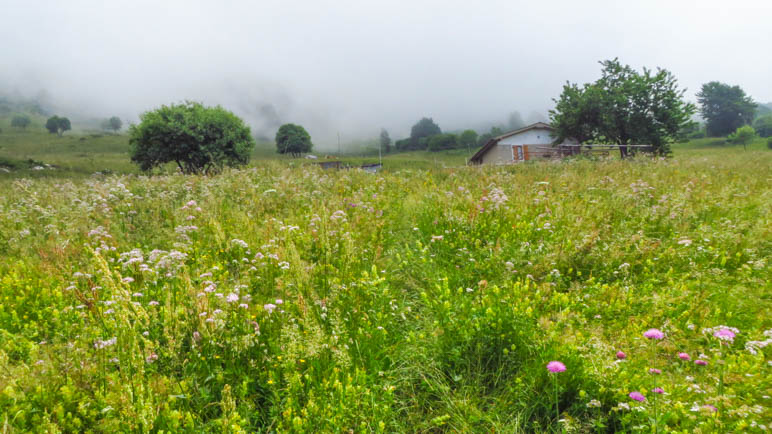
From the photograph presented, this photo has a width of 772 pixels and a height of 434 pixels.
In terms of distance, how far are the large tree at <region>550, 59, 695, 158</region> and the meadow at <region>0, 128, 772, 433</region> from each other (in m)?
36.6

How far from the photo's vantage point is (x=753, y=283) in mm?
3873

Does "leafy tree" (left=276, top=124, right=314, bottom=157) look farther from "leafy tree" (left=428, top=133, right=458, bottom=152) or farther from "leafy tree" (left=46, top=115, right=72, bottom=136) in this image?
"leafy tree" (left=46, top=115, right=72, bottom=136)

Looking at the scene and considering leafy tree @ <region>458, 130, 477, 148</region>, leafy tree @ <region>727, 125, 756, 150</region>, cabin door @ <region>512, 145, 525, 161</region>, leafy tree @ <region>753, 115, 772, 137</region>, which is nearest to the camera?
cabin door @ <region>512, 145, 525, 161</region>

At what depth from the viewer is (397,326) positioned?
11.5ft

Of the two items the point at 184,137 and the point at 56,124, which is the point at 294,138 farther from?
the point at 56,124

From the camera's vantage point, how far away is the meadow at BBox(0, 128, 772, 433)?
2244 mm

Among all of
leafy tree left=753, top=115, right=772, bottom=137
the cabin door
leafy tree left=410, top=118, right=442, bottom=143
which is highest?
leafy tree left=410, top=118, right=442, bottom=143

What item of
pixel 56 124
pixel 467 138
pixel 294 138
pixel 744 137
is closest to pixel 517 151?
pixel 744 137

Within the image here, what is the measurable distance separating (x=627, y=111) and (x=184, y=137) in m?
46.5

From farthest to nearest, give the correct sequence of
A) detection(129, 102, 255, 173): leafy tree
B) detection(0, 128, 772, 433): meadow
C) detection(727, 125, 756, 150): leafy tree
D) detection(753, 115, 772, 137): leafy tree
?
detection(753, 115, 772, 137): leafy tree, detection(727, 125, 756, 150): leafy tree, detection(129, 102, 255, 173): leafy tree, detection(0, 128, 772, 433): meadow

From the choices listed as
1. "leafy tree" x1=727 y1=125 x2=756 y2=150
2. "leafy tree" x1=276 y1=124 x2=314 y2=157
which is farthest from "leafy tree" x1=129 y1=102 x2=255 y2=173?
"leafy tree" x1=727 y1=125 x2=756 y2=150

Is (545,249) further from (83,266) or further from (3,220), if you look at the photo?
(3,220)

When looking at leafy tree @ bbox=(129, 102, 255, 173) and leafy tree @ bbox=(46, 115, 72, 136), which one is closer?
leafy tree @ bbox=(129, 102, 255, 173)

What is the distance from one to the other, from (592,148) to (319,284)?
36.1m
